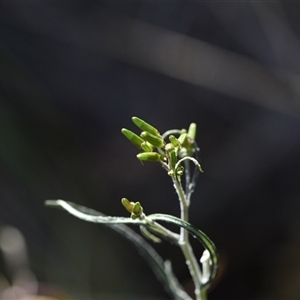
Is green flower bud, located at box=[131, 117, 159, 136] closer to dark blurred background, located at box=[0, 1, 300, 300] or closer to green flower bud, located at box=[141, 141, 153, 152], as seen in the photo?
green flower bud, located at box=[141, 141, 153, 152]

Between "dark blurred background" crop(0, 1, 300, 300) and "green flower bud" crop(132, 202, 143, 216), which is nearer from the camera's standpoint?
"green flower bud" crop(132, 202, 143, 216)

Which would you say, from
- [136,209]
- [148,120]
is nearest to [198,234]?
[136,209]

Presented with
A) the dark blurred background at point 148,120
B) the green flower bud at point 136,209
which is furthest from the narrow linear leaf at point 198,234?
the dark blurred background at point 148,120

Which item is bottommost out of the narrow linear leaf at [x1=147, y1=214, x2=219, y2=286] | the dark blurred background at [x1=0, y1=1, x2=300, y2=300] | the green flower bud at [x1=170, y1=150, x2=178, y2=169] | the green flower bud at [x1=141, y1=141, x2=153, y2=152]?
the narrow linear leaf at [x1=147, y1=214, x2=219, y2=286]

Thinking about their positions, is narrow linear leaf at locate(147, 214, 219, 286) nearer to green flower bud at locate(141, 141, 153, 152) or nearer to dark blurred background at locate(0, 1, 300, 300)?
green flower bud at locate(141, 141, 153, 152)

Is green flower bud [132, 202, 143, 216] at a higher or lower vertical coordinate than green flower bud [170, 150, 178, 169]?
lower

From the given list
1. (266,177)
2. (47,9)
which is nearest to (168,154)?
(266,177)

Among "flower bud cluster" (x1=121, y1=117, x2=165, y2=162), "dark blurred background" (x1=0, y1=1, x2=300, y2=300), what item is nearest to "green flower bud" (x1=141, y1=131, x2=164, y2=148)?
"flower bud cluster" (x1=121, y1=117, x2=165, y2=162)

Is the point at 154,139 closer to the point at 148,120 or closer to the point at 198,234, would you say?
the point at 198,234

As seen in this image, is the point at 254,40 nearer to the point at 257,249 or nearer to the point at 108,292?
the point at 257,249
